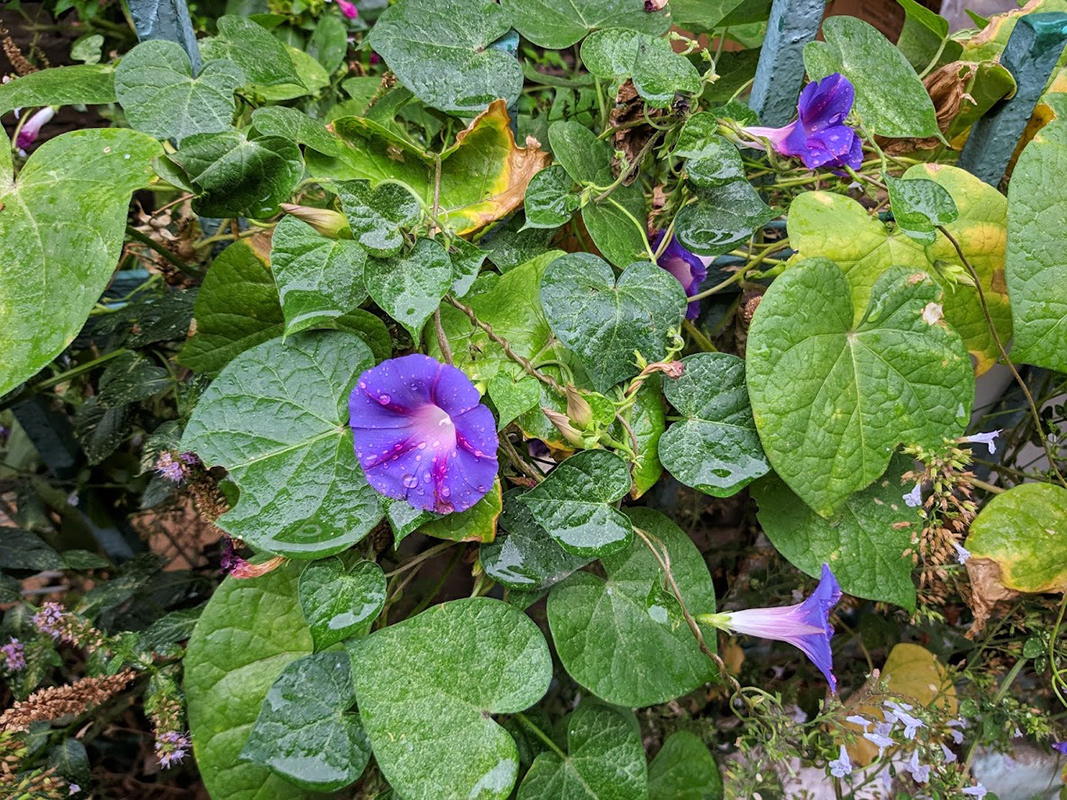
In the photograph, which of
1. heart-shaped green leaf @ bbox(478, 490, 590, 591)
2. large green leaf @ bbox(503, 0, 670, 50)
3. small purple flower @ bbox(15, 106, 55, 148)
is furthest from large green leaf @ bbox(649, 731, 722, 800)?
small purple flower @ bbox(15, 106, 55, 148)

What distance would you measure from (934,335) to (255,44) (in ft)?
3.26

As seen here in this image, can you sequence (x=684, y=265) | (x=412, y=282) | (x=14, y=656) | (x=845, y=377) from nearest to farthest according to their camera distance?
(x=412, y=282) < (x=845, y=377) < (x=684, y=265) < (x=14, y=656)

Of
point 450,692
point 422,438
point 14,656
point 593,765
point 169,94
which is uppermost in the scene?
point 169,94

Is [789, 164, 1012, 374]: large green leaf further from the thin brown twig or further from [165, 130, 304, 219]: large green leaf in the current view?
[165, 130, 304, 219]: large green leaf

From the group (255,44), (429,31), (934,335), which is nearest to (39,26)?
(255,44)

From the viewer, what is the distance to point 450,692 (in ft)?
2.65

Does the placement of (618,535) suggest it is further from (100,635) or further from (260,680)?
(100,635)

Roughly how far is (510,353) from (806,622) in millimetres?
459

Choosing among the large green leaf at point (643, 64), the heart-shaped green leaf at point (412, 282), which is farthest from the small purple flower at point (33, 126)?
the large green leaf at point (643, 64)

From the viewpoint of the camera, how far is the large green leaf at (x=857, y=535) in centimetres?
92

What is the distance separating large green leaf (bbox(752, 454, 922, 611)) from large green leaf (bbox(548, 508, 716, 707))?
0.41 feet

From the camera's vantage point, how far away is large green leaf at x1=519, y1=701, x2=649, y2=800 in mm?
907

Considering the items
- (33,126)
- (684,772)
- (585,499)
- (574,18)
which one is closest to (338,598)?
(585,499)

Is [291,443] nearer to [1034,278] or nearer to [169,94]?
[169,94]
